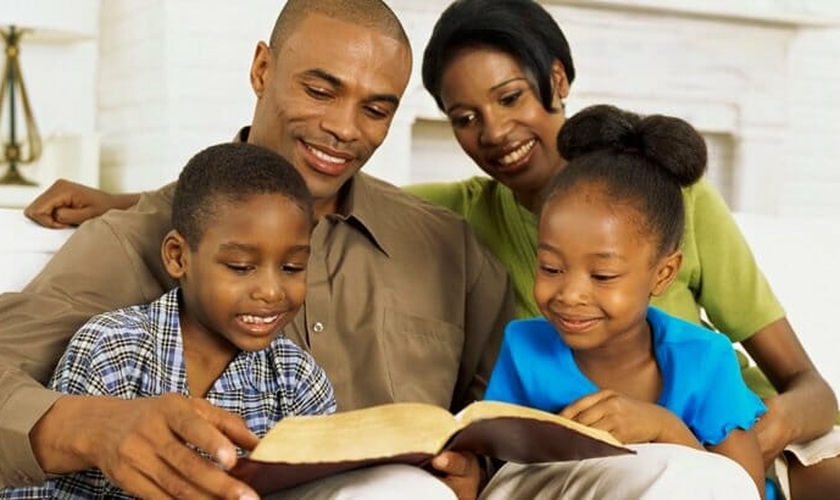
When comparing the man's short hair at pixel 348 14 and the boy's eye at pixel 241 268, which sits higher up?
the man's short hair at pixel 348 14

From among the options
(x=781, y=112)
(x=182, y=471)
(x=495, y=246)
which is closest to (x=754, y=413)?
(x=495, y=246)

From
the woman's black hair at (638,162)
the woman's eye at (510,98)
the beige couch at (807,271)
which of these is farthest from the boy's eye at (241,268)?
the beige couch at (807,271)

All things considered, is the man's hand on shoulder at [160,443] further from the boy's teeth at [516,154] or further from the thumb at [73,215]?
the boy's teeth at [516,154]

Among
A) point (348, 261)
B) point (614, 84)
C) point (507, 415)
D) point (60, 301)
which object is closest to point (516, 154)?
point (348, 261)

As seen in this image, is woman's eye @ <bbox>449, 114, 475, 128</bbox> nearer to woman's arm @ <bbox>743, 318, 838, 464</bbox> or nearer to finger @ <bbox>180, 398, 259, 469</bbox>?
woman's arm @ <bbox>743, 318, 838, 464</bbox>

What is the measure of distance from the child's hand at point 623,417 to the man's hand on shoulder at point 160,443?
0.42 meters

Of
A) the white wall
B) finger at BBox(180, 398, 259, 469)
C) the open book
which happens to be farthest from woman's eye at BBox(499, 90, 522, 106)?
the white wall

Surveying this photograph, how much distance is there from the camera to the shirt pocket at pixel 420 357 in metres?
1.95

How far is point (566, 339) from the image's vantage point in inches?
67.7

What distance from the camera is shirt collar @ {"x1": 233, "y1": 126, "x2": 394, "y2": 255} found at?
6.59 feet

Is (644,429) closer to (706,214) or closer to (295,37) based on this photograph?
(706,214)

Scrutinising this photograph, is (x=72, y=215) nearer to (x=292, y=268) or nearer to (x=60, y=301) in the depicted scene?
(x=60, y=301)

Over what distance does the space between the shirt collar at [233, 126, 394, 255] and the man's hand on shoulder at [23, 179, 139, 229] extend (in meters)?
0.21

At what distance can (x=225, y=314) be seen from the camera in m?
1.63
